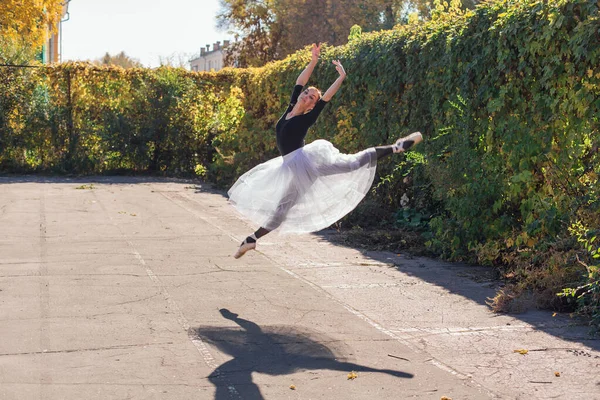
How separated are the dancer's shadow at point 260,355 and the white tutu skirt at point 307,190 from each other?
1.58 meters

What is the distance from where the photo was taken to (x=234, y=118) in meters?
22.3

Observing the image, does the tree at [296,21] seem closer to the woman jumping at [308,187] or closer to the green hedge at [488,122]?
the green hedge at [488,122]

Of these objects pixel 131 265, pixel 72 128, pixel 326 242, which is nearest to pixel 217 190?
pixel 72 128

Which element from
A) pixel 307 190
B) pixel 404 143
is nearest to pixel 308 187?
pixel 307 190

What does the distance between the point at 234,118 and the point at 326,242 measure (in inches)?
451

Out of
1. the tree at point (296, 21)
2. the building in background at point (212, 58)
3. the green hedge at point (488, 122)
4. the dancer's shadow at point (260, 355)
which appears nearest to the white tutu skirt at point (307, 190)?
the dancer's shadow at point (260, 355)

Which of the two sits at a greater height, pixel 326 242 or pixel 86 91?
pixel 86 91

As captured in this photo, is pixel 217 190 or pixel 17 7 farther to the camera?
pixel 17 7

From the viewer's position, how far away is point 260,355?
5.91 meters

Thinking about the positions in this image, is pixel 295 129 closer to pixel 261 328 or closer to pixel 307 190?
pixel 307 190

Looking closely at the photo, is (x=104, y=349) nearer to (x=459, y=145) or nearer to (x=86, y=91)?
(x=459, y=145)

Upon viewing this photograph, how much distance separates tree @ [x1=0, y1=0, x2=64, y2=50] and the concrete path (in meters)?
21.6

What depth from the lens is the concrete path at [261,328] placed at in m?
5.24

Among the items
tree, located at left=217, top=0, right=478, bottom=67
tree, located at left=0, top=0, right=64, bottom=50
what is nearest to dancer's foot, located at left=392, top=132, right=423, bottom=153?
tree, located at left=0, top=0, right=64, bottom=50
